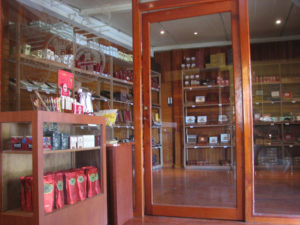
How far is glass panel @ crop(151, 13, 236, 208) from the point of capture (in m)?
3.71

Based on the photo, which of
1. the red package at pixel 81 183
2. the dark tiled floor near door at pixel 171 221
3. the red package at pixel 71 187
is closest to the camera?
the red package at pixel 71 187

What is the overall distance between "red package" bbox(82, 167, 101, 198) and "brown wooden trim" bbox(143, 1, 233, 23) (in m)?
1.95

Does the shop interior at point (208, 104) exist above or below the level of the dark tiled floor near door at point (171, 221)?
above

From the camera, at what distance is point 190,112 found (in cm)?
392

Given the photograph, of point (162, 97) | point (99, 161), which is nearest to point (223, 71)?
point (162, 97)

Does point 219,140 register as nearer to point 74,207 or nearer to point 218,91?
point 218,91

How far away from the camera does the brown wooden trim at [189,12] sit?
3615mm

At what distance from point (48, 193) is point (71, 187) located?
318 millimetres

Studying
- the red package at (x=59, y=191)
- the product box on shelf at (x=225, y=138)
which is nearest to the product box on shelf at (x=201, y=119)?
the product box on shelf at (x=225, y=138)

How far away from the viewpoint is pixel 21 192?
2.70 metres

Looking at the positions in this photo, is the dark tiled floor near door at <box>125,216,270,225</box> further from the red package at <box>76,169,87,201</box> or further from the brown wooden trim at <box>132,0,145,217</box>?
the red package at <box>76,169,87,201</box>

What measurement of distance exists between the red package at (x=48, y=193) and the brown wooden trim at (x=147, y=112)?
1.41 metres

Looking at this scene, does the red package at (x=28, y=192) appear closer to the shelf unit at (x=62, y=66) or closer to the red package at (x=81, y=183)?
the red package at (x=81, y=183)

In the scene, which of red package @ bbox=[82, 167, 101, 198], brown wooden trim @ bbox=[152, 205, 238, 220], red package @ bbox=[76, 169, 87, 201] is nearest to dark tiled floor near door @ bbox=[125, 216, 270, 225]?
brown wooden trim @ bbox=[152, 205, 238, 220]
